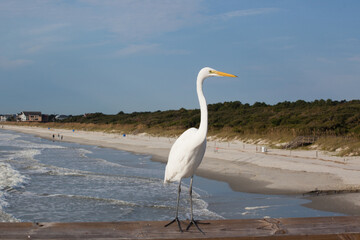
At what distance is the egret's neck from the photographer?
3.99 meters

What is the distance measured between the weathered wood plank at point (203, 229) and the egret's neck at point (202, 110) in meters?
1.05

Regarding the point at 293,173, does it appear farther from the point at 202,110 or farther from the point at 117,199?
the point at 202,110

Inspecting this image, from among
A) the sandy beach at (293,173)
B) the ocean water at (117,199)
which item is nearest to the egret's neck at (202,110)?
the ocean water at (117,199)

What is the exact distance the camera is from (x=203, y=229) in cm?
326

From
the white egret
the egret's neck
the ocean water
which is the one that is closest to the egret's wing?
the white egret

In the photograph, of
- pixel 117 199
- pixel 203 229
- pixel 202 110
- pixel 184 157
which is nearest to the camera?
pixel 203 229

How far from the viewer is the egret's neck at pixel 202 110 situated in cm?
399

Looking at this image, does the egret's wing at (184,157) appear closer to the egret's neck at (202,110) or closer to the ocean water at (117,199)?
the egret's neck at (202,110)

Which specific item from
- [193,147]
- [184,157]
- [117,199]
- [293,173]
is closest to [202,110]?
[193,147]

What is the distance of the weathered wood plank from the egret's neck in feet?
3.44

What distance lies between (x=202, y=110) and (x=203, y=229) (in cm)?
136

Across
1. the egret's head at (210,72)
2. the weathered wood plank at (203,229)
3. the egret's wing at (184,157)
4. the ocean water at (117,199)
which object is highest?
the egret's head at (210,72)

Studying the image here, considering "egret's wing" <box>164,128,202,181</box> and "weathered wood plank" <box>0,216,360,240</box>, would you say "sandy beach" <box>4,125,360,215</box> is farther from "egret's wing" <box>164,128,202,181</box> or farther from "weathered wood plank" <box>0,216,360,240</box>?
"weathered wood plank" <box>0,216,360,240</box>

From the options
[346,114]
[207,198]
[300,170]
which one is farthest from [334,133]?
[207,198]
